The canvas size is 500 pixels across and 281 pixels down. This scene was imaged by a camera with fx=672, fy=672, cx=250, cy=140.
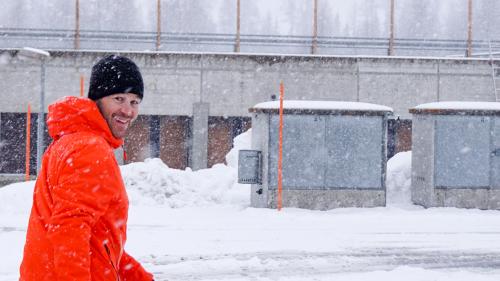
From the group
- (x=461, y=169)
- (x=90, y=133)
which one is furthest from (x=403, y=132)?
(x=90, y=133)

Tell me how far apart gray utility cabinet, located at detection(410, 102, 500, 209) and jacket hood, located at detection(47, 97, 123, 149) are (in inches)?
484

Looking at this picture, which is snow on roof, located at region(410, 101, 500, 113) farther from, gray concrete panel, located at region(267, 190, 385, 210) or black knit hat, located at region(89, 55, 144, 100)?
black knit hat, located at region(89, 55, 144, 100)

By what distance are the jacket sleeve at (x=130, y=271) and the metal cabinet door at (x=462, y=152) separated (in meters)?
11.9

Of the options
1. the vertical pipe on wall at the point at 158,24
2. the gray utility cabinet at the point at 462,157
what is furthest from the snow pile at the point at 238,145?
the gray utility cabinet at the point at 462,157

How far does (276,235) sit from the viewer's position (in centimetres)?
1073

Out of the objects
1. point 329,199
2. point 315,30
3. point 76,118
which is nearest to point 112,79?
point 76,118

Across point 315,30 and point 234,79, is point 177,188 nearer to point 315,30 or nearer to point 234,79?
point 234,79

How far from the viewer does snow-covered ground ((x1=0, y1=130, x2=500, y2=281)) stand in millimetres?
8094

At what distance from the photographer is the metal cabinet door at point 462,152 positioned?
1430 cm

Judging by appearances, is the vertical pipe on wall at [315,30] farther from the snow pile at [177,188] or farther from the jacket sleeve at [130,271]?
the jacket sleeve at [130,271]

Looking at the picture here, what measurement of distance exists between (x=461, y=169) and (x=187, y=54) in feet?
36.6

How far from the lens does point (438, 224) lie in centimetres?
1241

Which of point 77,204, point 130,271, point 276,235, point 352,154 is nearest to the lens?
point 77,204

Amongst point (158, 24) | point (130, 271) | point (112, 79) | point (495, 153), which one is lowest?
point (130, 271)
